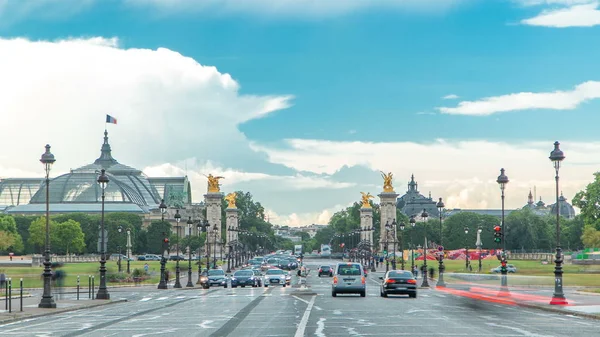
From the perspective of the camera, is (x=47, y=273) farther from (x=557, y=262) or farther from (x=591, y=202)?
(x=591, y=202)

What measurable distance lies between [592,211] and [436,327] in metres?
106

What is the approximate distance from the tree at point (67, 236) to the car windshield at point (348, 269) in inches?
5789

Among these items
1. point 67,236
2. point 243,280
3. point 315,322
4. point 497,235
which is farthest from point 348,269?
point 67,236

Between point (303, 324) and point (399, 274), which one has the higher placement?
point (399, 274)

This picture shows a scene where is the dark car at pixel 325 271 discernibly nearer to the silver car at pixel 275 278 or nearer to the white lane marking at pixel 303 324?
the silver car at pixel 275 278

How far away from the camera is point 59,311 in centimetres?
4119

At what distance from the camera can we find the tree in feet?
627

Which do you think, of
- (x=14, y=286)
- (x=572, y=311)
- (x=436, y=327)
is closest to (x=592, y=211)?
(x=14, y=286)

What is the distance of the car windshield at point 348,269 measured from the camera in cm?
5252

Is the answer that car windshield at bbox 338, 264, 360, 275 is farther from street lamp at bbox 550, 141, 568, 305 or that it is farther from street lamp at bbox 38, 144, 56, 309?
street lamp at bbox 38, 144, 56, 309

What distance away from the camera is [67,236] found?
19162 centimetres

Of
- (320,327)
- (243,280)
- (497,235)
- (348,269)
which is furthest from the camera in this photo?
(243,280)

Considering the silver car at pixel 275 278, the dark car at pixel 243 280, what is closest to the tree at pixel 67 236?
the silver car at pixel 275 278

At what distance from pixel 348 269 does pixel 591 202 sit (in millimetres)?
83151
